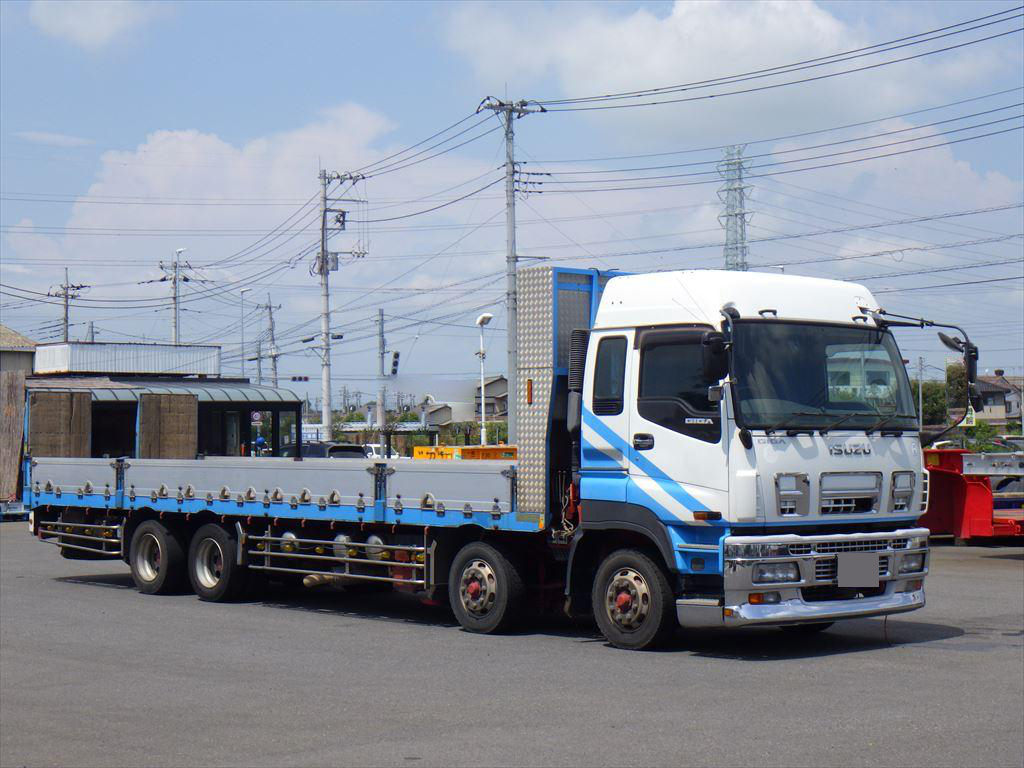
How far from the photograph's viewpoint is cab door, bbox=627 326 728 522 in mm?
10469

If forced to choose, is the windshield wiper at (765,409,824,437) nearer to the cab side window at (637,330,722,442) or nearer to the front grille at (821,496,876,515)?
the cab side window at (637,330,722,442)

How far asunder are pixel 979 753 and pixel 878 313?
4864 millimetres

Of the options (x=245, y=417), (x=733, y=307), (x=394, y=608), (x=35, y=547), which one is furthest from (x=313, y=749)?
(x=245, y=417)

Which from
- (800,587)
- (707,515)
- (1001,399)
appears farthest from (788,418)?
(1001,399)

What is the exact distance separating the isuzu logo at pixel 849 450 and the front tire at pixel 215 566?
762 cm

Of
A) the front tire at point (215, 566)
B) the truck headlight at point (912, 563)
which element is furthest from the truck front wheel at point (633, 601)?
the front tire at point (215, 566)

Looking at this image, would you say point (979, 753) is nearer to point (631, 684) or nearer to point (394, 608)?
point (631, 684)

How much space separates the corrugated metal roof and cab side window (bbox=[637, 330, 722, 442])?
447 inches

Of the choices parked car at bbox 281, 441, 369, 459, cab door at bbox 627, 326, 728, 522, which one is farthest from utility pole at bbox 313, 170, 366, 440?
cab door at bbox 627, 326, 728, 522

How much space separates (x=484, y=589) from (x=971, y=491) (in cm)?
854

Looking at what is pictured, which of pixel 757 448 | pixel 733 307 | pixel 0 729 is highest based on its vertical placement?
pixel 733 307

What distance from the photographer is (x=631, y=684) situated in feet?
31.6

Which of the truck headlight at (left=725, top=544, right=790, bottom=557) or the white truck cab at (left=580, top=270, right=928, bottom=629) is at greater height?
the white truck cab at (left=580, top=270, right=928, bottom=629)

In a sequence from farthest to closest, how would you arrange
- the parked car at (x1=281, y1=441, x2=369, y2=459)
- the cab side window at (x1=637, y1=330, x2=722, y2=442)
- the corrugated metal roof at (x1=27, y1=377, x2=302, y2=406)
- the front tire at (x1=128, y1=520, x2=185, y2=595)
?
the parked car at (x1=281, y1=441, x2=369, y2=459) < the corrugated metal roof at (x1=27, y1=377, x2=302, y2=406) < the front tire at (x1=128, y1=520, x2=185, y2=595) < the cab side window at (x1=637, y1=330, x2=722, y2=442)
